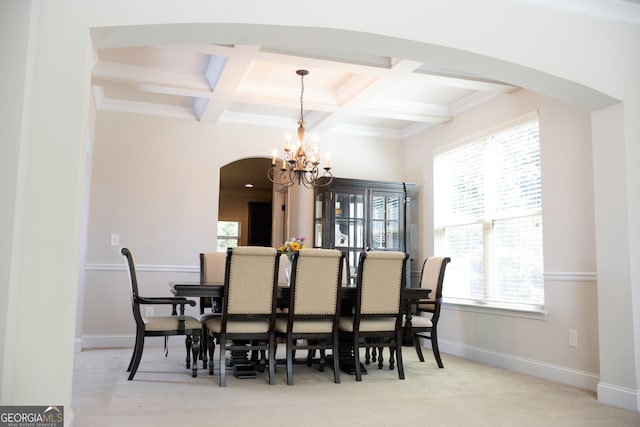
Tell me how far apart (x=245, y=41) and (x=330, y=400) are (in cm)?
227

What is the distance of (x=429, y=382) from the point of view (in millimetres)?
4164

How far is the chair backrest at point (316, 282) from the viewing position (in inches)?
157

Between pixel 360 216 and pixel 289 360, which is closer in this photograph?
pixel 289 360

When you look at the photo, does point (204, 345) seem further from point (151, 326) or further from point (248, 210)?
point (248, 210)

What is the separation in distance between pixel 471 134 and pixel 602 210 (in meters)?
2.22

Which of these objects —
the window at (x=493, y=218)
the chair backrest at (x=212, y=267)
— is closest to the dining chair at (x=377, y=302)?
the window at (x=493, y=218)

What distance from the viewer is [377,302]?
13.8 ft

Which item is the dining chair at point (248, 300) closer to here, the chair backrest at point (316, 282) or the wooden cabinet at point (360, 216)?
the chair backrest at point (316, 282)

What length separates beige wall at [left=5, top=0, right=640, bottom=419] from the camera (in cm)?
246

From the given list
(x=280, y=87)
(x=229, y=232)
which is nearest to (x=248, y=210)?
(x=229, y=232)

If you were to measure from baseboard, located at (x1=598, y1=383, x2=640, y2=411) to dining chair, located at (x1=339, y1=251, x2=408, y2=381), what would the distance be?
137 centimetres

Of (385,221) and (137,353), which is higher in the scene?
(385,221)

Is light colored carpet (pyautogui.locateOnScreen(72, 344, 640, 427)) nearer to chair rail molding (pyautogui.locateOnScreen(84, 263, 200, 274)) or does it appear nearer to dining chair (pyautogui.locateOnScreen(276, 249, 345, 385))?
dining chair (pyautogui.locateOnScreen(276, 249, 345, 385))

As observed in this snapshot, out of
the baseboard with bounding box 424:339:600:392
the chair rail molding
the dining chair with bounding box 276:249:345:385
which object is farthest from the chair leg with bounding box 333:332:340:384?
the chair rail molding
